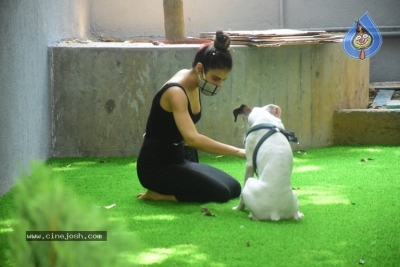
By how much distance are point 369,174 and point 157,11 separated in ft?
15.5

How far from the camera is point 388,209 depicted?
527 centimetres

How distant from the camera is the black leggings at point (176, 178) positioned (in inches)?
215

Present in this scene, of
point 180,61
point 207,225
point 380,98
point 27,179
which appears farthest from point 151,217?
point 380,98

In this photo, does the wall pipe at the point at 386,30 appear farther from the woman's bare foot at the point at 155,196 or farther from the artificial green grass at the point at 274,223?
the woman's bare foot at the point at 155,196

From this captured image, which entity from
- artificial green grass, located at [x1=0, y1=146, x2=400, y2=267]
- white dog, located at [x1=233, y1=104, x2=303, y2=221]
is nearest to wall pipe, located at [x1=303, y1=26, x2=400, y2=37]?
artificial green grass, located at [x1=0, y1=146, x2=400, y2=267]

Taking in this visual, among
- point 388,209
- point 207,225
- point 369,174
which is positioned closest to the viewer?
point 207,225

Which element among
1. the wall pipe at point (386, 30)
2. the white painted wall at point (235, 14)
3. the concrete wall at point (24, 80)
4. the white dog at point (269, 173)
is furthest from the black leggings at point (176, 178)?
the wall pipe at point (386, 30)

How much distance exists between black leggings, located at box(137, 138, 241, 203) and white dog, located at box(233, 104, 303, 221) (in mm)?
510

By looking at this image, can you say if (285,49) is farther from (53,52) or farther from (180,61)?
(53,52)

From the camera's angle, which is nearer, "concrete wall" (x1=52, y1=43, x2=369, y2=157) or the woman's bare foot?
the woman's bare foot

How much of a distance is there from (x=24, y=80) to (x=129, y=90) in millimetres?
1283

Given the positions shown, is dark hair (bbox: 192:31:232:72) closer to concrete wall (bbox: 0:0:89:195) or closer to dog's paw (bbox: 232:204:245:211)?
dog's paw (bbox: 232:204:245:211)

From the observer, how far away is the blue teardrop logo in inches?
300

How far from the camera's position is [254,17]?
33.3 feet
